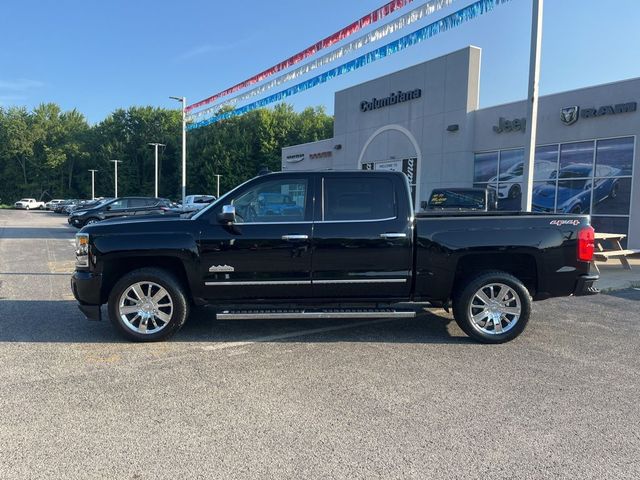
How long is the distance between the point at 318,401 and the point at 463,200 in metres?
11.0

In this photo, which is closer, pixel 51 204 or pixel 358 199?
pixel 358 199

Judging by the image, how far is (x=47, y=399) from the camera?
4.02 meters

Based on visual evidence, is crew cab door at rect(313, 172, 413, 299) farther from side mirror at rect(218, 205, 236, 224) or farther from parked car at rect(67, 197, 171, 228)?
parked car at rect(67, 197, 171, 228)

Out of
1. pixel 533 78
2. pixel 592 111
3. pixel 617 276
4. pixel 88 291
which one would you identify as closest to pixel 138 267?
pixel 88 291

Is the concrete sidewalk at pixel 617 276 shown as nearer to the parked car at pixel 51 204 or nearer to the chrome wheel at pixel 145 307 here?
the chrome wheel at pixel 145 307

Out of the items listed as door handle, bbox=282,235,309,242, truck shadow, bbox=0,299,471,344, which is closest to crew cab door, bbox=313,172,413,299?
door handle, bbox=282,235,309,242

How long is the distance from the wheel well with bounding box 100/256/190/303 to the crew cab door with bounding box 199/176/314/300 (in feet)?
1.09

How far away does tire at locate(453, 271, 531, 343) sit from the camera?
18.4ft

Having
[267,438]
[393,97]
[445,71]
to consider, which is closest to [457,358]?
[267,438]

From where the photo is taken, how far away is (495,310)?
568 centimetres

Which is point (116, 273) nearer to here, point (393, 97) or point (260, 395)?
point (260, 395)

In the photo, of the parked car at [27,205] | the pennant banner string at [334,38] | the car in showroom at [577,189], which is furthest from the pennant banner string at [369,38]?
the parked car at [27,205]

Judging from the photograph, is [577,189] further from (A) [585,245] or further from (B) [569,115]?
(A) [585,245]

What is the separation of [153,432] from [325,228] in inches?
113
